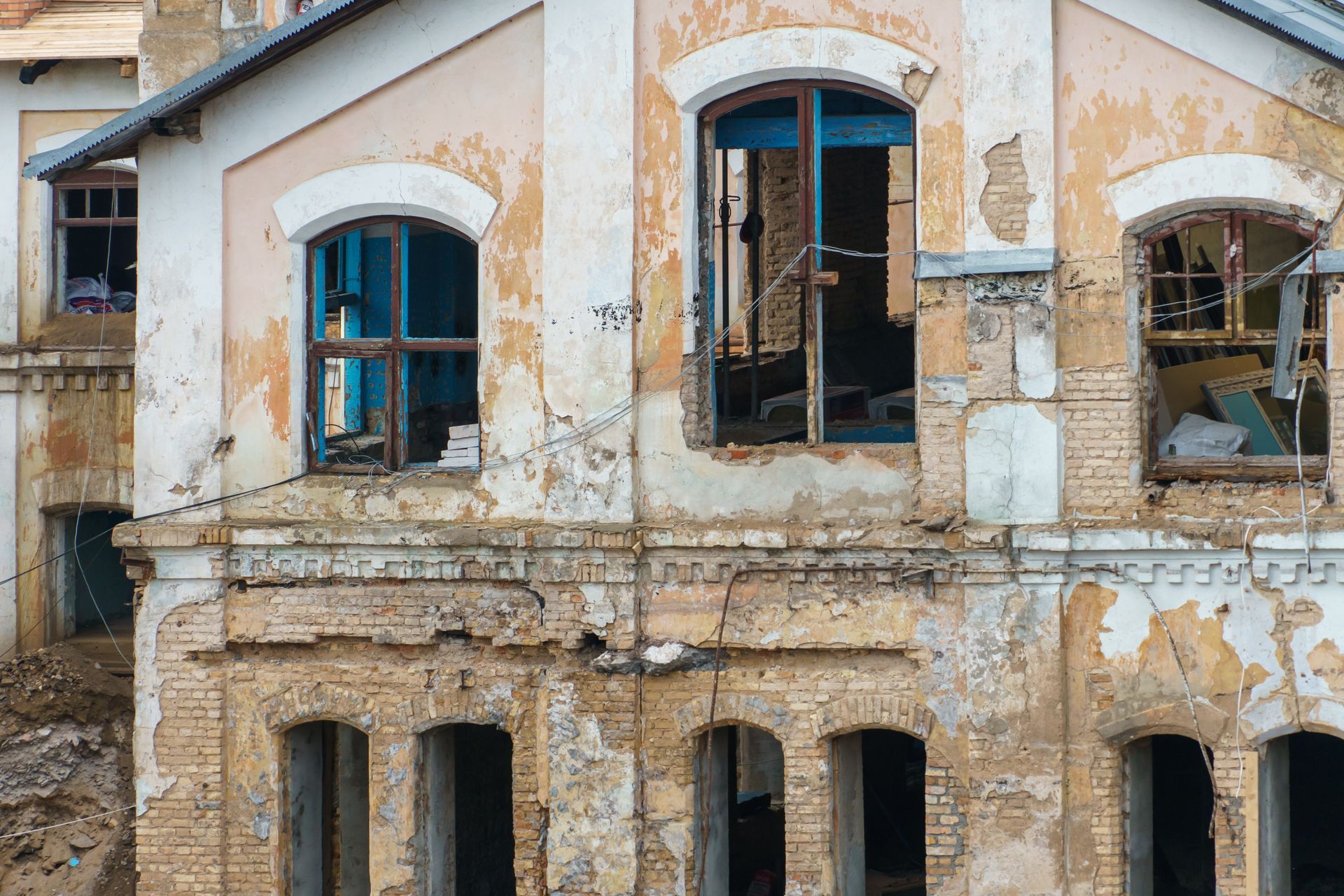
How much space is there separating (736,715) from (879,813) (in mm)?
4630

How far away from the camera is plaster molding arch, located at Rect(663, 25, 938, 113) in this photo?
10.5 meters

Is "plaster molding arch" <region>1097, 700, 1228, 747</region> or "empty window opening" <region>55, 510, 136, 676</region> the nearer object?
"plaster molding arch" <region>1097, 700, 1228, 747</region>

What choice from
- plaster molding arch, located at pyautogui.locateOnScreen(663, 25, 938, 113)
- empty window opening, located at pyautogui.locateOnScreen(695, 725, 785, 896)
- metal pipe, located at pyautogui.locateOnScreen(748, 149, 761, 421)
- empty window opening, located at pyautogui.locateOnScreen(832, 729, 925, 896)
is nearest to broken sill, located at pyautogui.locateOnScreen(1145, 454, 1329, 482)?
empty window opening, located at pyautogui.locateOnScreen(832, 729, 925, 896)

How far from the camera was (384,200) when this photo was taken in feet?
37.1

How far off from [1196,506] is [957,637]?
1.60 m

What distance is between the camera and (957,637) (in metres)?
10.5

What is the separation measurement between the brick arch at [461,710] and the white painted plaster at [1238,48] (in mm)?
5632

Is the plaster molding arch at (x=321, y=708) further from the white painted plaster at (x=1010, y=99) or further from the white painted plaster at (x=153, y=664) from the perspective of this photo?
the white painted plaster at (x=1010, y=99)

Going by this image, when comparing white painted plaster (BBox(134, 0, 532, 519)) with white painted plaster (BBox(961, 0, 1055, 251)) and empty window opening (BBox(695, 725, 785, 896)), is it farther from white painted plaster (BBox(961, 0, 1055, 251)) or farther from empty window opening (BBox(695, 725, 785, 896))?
white painted plaster (BBox(961, 0, 1055, 251))

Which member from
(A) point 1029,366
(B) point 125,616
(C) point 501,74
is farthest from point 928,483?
(B) point 125,616

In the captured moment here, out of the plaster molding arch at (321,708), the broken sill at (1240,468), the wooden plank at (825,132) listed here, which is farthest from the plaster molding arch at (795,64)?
the plaster molding arch at (321,708)

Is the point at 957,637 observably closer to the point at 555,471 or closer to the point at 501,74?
the point at 555,471

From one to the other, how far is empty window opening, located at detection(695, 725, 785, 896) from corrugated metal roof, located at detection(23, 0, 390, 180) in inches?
202

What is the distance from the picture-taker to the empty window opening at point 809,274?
35.8 feet
